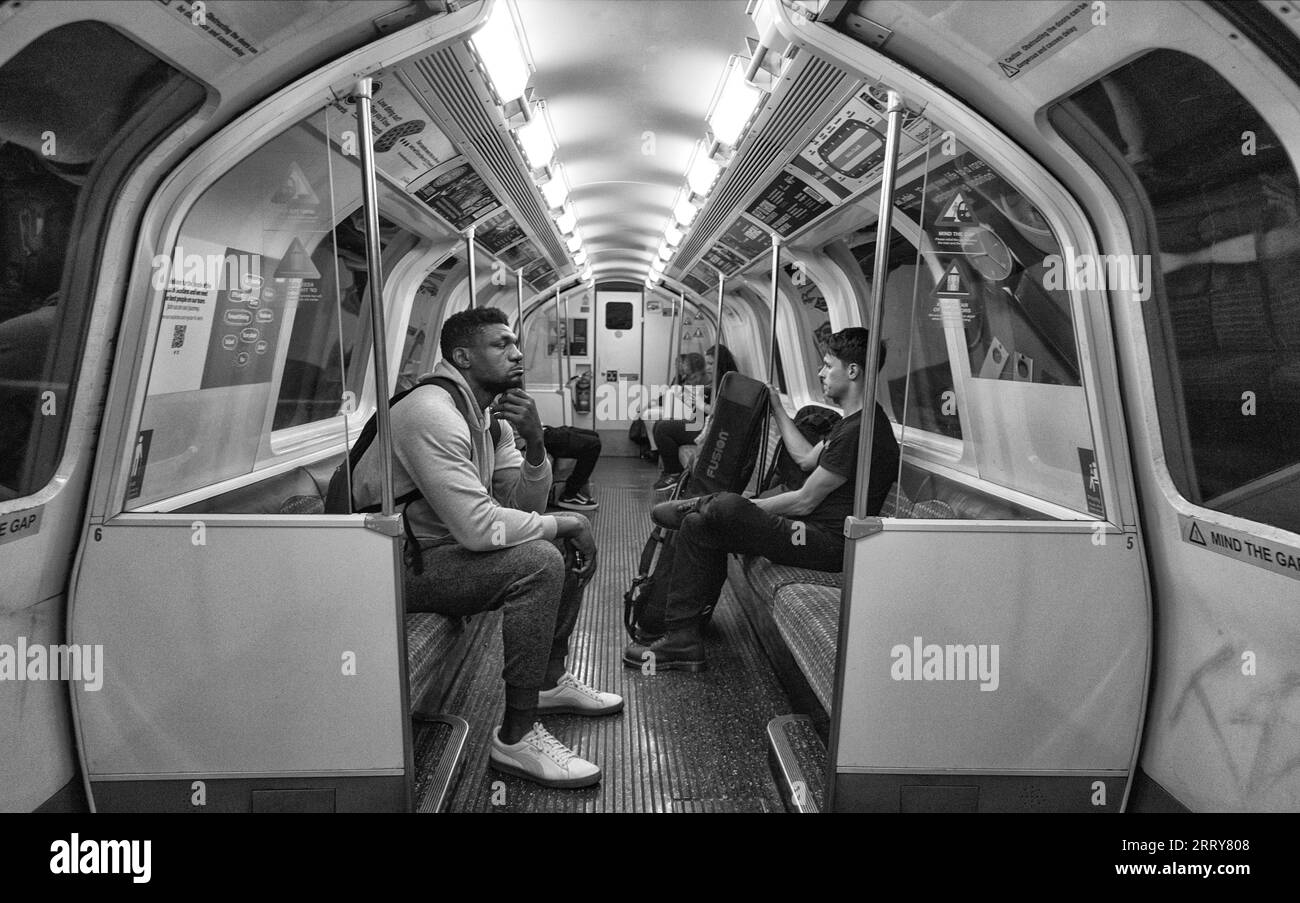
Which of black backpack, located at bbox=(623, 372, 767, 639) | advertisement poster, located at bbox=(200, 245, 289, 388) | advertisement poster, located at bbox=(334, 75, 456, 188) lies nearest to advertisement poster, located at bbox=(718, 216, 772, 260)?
black backpack, located at bbox=(623, 372, 767, 639)

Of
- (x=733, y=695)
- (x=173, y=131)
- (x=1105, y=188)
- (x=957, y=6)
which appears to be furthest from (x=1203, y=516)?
(x=173, y=131)

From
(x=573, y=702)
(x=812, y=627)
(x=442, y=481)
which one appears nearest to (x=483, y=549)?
(x=442, y=481)

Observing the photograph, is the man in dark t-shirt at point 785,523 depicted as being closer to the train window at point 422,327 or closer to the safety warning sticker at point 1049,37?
the safety warning sticker at point 1049,37

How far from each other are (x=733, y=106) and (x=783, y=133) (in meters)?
0.29

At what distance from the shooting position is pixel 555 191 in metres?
6.59

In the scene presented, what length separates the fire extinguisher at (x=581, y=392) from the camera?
12.9m

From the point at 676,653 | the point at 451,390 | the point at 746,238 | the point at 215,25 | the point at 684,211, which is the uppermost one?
the point at 684,211

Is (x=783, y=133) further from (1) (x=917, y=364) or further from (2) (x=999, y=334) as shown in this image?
(1) (x=917, y=364)

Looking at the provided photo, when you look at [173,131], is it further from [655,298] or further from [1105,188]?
[655,298]

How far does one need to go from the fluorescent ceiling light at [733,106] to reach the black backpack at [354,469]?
75.3 inches

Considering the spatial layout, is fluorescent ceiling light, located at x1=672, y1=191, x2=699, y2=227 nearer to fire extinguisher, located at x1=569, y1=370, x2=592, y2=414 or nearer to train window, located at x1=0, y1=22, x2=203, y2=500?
train window, located at x1=0, y1=22, x2=203, y2=500

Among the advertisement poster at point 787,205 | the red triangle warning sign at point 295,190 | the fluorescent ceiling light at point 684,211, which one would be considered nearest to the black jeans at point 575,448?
the fluorescent ceiling light at point 684,211

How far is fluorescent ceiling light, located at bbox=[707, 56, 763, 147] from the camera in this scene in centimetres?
398

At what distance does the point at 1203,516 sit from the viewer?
8.06ft
